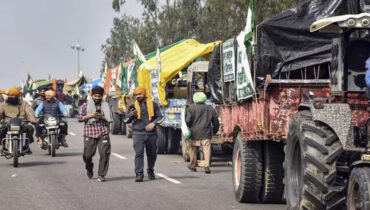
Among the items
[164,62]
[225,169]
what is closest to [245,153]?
[225,169]

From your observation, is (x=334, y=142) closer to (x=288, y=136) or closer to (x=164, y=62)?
(x=288, y=136)

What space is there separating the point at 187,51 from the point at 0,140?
7.91 meters

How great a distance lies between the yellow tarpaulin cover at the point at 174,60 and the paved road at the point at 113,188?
10.9 feet

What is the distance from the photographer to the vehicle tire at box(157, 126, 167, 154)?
24.6 m

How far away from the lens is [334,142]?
8820 mm

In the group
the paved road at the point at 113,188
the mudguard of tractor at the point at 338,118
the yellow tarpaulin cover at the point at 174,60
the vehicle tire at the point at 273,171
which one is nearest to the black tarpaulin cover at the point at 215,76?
the paved road at the point at 113,188

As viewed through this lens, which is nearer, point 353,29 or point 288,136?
point 353,29

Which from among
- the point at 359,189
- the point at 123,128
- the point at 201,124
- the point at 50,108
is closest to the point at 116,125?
the point at 123,128

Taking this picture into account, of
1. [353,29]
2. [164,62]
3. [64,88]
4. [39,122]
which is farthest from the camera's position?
[64,88]

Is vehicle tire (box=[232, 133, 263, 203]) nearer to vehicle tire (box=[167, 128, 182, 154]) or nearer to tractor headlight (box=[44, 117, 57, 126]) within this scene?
tractor headlight (box=[44, 117, 57, 126])

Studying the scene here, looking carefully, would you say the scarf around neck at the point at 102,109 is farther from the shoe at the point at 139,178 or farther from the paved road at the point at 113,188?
the shoe at the point at 139,178

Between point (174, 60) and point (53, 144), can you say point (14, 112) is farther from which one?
point (174, 60)

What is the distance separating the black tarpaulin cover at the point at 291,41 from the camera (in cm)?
1330

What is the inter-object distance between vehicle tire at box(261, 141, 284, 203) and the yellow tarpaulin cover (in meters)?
11.7
